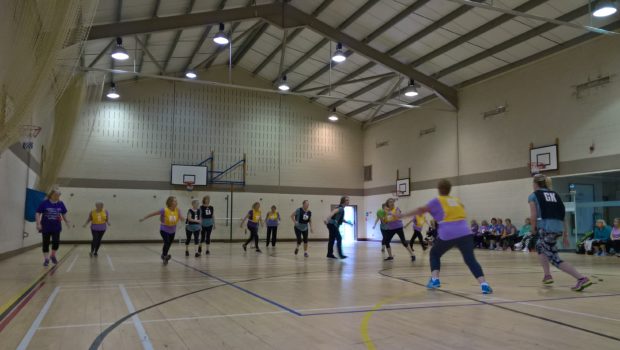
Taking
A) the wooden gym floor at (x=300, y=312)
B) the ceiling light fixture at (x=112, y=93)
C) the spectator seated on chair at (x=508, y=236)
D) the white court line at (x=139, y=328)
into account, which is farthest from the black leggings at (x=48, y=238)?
the spectator seated on chair at (x=508, y=236)

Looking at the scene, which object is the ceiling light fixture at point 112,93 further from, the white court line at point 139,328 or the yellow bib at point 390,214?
the white court line at point 139,328

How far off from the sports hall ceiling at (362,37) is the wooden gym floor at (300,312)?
962 centimetres

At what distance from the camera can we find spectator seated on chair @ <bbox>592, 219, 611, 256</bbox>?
54.0 ft

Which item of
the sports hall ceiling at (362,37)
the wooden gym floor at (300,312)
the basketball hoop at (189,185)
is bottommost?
the wooden gym floor at (300,312)

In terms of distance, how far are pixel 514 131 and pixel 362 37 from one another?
765 centimetres

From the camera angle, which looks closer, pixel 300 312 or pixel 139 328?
pixel 139 328

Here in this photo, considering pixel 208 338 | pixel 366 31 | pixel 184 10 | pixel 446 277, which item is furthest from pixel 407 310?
pixel 366 31

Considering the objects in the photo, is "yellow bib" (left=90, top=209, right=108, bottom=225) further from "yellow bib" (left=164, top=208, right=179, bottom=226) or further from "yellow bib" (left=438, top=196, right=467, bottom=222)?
"yellow bib" (left=438, top=196, right=467, bottom=222)

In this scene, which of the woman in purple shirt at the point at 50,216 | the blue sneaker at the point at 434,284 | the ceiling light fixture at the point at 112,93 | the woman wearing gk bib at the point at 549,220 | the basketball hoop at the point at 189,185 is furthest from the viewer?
the basketball hoop at the point at 189,185

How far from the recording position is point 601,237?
16.7 meters

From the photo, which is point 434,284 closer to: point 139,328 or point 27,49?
point 139,328

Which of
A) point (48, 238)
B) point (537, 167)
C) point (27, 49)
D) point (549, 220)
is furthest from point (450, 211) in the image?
point (537, 167)

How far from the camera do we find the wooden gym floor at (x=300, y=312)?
3.99 meters

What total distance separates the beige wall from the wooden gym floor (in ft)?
31.7
